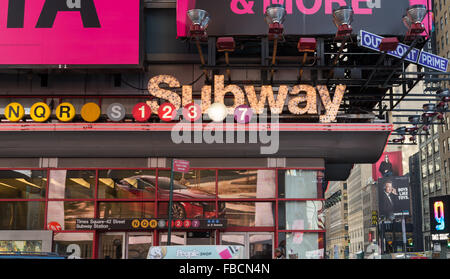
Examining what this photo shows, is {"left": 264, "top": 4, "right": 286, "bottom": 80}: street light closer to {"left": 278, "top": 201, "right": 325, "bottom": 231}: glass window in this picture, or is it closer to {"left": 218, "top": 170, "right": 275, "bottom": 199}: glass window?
{"left": 218, "top": 170, "right": 275, "bottom": 199}: glass window

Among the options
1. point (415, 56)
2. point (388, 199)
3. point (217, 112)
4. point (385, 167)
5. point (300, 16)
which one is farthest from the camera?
point (385, 167)

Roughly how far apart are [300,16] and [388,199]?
76.8 metres

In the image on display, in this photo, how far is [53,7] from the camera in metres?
22.4

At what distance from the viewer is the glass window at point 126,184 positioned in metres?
22.8

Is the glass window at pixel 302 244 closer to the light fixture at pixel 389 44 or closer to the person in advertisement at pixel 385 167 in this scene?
the light fixture at pixel 389 44

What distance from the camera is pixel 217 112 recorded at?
22438 mm

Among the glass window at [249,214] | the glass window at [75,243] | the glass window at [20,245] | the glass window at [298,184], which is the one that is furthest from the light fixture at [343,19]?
the glass window at [20,245]

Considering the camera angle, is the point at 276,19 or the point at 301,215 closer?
the point at 276,19

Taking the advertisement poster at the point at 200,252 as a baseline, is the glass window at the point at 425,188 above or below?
above

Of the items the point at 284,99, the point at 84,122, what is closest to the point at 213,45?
the point at 284,99

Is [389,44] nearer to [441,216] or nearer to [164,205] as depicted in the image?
[164,205]

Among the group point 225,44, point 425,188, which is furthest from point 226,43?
point 425,188

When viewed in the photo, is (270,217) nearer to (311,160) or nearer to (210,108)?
(311,160)

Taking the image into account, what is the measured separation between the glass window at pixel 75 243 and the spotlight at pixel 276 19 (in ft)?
36.4
